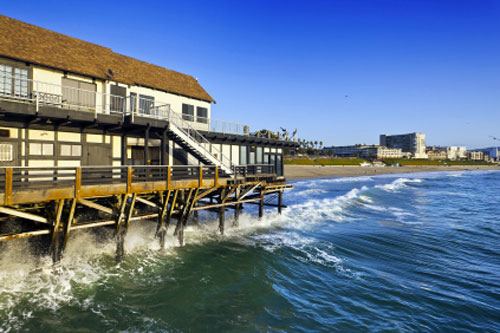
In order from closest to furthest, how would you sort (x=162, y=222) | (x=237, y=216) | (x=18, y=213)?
(x=18, y=213) < (x=162, y=222) < (x=237, y=216)

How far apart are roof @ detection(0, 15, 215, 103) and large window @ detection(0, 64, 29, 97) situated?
2.21 ft

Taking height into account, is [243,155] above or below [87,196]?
above

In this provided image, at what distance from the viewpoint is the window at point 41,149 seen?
574 inches

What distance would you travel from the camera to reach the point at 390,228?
2523 cm

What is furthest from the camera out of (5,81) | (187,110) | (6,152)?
(187,110)

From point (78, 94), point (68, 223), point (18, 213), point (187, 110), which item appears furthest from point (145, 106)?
point (18, 213)

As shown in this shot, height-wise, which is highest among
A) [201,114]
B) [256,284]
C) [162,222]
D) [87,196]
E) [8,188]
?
[201,114]

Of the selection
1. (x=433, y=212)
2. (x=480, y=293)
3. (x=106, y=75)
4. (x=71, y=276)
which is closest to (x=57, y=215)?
(x=71, y=276)

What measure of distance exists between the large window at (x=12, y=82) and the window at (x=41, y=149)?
306 cm

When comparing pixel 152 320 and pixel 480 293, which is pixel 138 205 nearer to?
pixel 152 320

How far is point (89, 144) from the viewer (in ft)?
54.3

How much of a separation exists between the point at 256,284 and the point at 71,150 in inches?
492

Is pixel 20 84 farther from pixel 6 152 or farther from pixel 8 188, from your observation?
pixel 8 188

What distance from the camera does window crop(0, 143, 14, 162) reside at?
44.8ft
